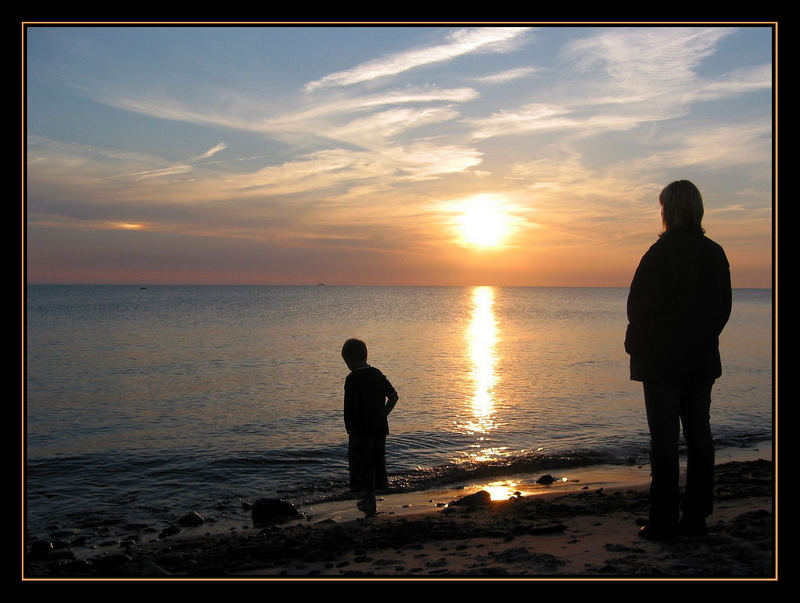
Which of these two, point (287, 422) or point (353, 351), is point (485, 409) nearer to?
point (287, 422)

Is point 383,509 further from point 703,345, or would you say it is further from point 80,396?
point 80,396

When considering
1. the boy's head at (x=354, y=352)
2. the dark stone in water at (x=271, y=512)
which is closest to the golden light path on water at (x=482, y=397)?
the dark stone in water at (x=271, y=512)

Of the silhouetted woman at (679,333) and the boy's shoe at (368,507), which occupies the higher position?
the silhouetted woman at (679,333)

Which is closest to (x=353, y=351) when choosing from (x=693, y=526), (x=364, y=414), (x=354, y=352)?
(x=354, y=352)

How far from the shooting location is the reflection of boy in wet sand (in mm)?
6582

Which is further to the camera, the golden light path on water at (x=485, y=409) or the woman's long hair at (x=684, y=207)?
the golden light path on water at (x=485, y=409)

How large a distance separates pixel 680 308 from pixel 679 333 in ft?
0.61

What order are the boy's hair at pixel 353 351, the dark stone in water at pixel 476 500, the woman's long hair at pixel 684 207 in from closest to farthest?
the woman's long hair at pixel 684 207, the boy's hair at pixel 353 351, the dark stone in water at pixel 476 500

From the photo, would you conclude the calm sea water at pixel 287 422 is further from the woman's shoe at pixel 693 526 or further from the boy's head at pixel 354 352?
the woman's shoe at pixel 693 526

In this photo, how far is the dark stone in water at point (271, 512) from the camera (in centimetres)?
777

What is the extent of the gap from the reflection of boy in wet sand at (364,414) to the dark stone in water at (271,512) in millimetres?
1535

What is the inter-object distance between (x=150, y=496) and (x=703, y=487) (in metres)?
7.88

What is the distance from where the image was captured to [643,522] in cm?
568
